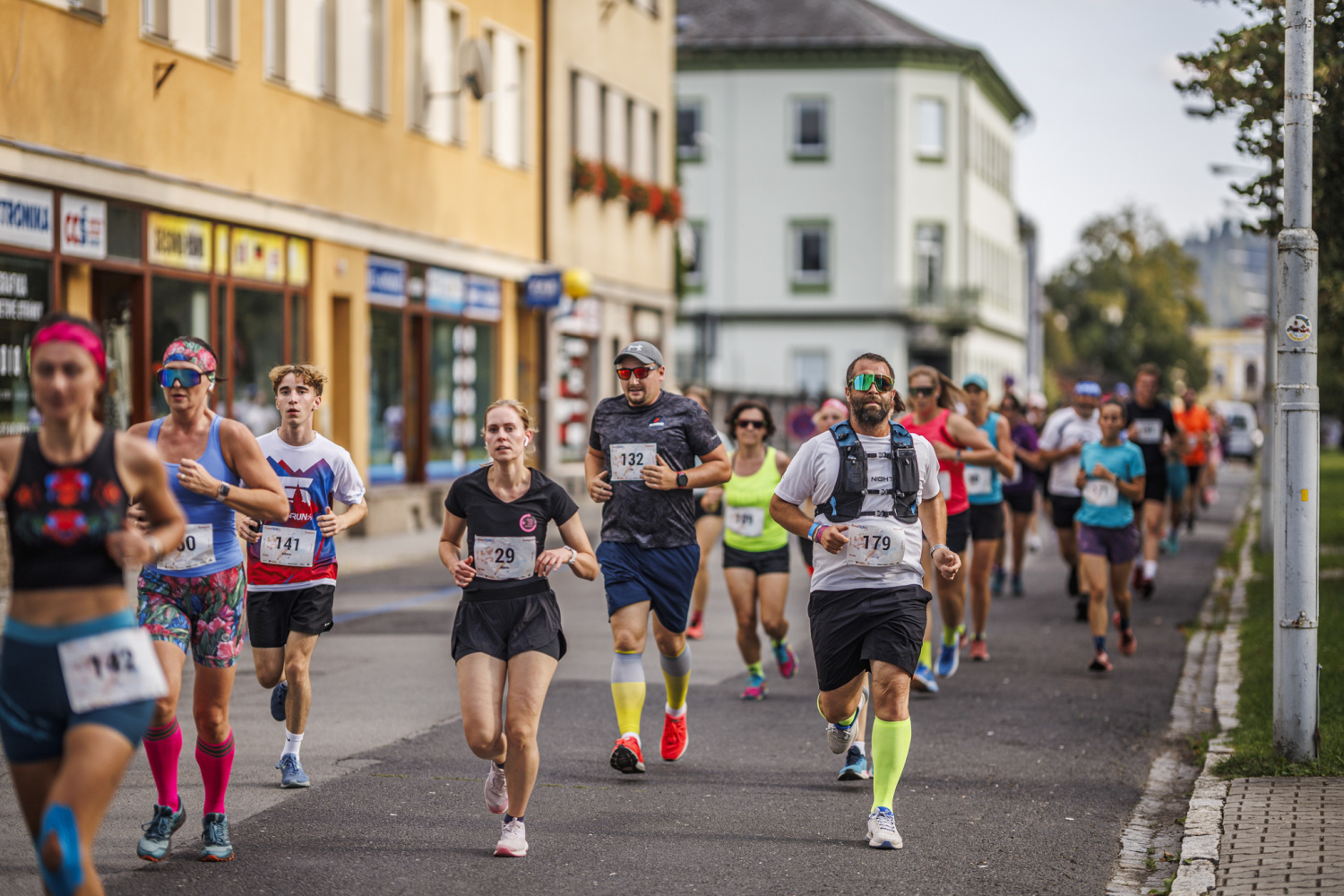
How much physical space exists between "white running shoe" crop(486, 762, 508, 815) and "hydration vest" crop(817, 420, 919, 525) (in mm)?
1653

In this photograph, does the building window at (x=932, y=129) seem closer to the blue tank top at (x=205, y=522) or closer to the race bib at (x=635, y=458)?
the race bib at (x=635, y=458)

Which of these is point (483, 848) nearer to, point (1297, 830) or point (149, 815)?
point (149, 815)

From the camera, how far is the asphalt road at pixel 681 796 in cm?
646

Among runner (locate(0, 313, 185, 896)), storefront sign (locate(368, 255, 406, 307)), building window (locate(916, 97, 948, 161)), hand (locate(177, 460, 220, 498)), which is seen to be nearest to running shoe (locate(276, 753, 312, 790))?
hand (locate(177, 460, 220, 498))

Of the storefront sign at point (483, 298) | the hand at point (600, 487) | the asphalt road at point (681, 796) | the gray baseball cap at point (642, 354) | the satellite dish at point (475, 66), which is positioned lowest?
the asphalt road at point (681, 796)

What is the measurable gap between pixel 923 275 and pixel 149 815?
176 feet

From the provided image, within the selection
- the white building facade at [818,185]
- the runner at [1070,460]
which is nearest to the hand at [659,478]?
the runner at [1070,460]

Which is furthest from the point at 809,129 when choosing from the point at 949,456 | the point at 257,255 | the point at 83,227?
the point at 949,456

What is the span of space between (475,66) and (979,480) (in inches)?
577

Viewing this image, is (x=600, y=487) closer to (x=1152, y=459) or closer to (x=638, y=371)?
(x=638, y=371)

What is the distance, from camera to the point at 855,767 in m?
8.27

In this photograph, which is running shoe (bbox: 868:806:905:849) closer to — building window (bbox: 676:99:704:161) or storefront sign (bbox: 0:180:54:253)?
storefront sign (bbox: 0:180:54:253)

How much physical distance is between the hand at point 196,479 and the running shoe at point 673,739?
3054mm

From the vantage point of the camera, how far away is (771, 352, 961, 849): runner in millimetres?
7008
